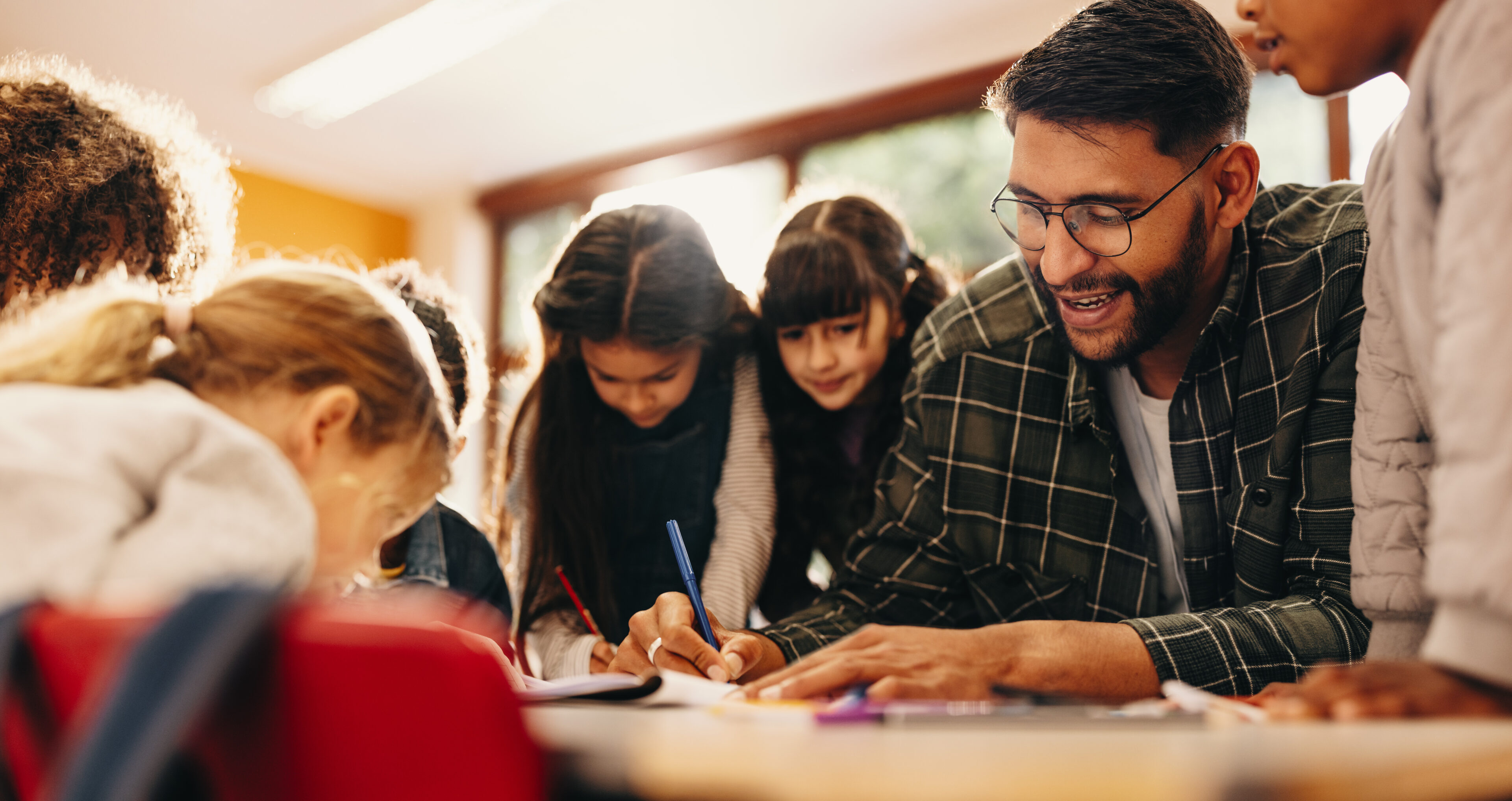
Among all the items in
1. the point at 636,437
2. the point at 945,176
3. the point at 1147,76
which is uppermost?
the point at 945,176

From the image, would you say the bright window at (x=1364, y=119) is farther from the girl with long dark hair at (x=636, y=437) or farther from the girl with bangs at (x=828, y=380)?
the girl with long dark hair at (x=636, y=437)

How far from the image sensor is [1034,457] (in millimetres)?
1303

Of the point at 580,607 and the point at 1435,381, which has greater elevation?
the point at 1435,381

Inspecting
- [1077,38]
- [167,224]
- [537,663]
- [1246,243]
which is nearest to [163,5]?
[167,224]

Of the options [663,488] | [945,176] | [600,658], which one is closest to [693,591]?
[600,658]

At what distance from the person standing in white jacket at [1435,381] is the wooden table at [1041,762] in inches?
5.2

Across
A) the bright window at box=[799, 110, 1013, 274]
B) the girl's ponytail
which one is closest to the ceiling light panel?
the bright window at box=[799, 110, 1013, 274]

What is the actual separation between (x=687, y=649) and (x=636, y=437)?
703mm

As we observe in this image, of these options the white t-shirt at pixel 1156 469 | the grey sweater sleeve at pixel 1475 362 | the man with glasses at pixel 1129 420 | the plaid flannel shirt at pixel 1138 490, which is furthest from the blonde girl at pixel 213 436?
the white t-shirt at pixel 1156 469

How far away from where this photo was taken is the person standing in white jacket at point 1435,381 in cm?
53

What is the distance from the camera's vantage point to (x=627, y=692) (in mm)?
612

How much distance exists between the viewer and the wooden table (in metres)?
0.36

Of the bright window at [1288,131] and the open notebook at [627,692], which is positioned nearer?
the open notebook at [627,692]

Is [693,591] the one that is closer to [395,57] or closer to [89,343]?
[89,343]
